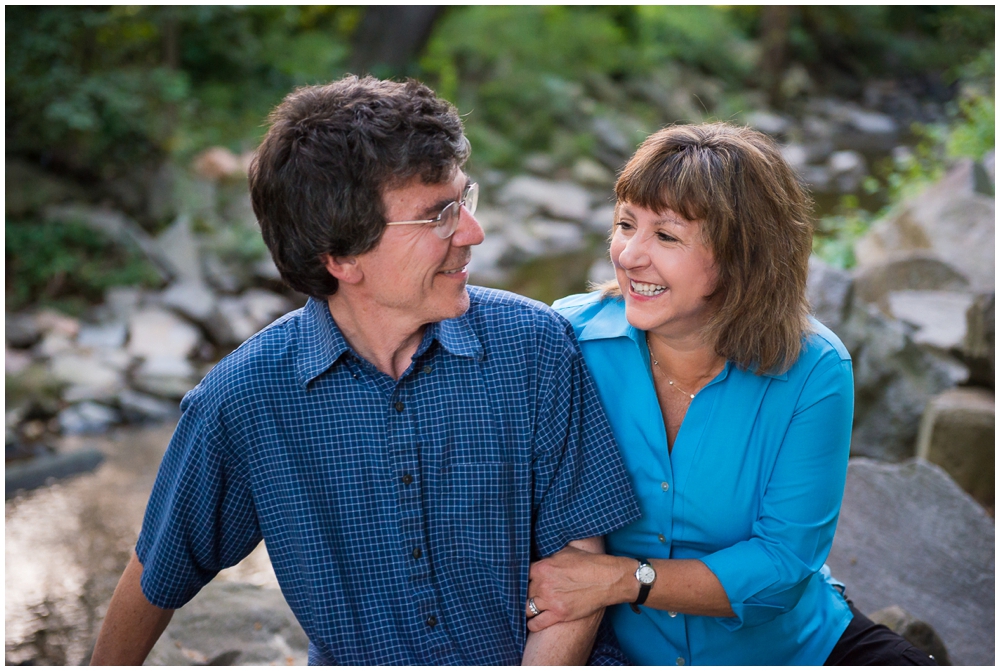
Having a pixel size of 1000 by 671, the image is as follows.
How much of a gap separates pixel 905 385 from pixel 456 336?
8.98 feet

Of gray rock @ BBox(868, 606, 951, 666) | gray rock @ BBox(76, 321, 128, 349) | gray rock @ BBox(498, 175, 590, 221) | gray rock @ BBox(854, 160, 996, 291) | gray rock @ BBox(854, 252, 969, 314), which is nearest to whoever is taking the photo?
gray rock @ BBox(868, 606, 951, 666)

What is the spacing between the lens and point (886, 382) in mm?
3977

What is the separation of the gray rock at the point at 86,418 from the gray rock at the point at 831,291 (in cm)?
387

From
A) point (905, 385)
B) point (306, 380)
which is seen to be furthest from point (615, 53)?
point (306, 380)

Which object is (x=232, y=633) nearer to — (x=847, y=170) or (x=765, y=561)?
(x=765, y=561)

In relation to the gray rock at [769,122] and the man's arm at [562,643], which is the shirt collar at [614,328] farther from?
the gray rock at [769,122]

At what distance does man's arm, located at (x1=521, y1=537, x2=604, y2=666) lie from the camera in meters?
1.86

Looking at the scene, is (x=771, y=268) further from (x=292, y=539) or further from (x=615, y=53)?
(x=615, y=53)

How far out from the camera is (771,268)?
1938 millimetres

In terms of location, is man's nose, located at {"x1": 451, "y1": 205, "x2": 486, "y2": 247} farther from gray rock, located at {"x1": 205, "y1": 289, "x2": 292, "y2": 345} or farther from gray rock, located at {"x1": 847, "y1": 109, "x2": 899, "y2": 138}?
gray rock, located at {"x1": 847, "y1": 109, "x2": 899, "y2": 138}

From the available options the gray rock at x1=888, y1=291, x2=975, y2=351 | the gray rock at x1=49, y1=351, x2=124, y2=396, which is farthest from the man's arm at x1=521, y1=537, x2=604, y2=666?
the gray rock at x1=49, y1=351, x2=124, y2=396

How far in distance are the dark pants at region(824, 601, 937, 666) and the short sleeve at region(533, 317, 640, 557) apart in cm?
61

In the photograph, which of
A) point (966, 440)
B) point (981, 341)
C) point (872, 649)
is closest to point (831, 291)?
point (981, 341)

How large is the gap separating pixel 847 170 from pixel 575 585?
1055cm
